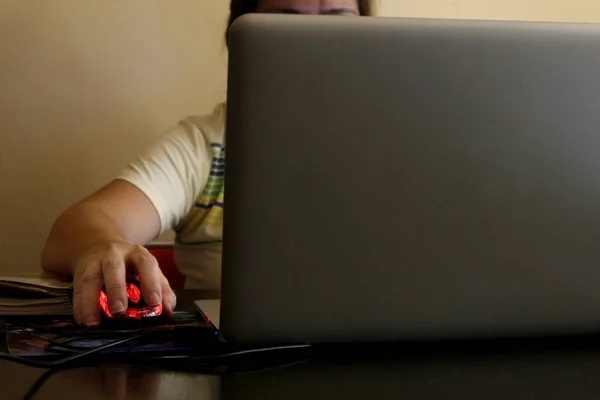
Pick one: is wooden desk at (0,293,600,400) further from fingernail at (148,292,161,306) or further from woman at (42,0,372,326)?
Result: woman at (42,0,372,326)

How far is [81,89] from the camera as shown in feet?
5.33

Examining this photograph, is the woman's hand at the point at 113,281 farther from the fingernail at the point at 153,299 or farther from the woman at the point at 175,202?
the woman at the point at 175,202

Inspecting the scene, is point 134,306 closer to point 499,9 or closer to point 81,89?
point 81,89

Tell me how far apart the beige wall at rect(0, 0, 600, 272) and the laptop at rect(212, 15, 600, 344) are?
3.72ft

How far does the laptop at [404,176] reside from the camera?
58 centimetres

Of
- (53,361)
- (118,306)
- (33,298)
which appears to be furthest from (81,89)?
(53,361)

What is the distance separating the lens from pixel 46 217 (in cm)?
163

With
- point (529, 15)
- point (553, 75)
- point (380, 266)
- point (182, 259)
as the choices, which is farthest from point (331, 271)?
point (529, 15)

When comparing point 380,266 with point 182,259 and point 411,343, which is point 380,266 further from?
point 182,259

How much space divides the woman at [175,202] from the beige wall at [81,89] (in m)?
0.20

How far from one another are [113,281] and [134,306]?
1.5 inches

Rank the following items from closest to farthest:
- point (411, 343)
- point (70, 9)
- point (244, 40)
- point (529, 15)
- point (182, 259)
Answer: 1. point (244, 40)
2. point (411, 343)
3. point (182, 259)
4. point (70, 9)
5. point (529, 15)

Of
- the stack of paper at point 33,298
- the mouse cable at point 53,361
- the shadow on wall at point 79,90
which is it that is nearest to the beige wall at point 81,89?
the shadow on wall at point 79,90

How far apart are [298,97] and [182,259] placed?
0.94m
